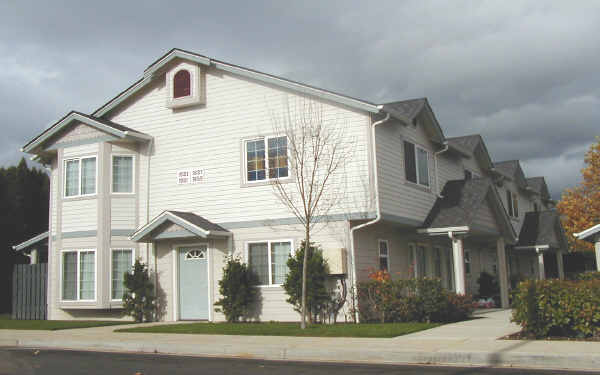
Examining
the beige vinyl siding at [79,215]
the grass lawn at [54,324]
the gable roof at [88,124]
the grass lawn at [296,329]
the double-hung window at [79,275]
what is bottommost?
the grass lawn at [296,329]

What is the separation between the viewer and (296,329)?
15.6 meters

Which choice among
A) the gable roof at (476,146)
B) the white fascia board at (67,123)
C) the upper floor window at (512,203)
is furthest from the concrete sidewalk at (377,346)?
the upper floor window at (512,203)

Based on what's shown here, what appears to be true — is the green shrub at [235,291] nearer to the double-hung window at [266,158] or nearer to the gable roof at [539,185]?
the double-hung window at [266,158]

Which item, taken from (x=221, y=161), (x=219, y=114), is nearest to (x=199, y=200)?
(x=221, y=161)

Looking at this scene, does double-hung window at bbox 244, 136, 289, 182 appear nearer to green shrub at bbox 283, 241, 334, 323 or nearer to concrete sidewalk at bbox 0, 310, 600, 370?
green shrub at bbox 283, 241, 334, 323

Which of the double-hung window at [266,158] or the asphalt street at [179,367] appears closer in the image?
the asphalt street at [179,367]

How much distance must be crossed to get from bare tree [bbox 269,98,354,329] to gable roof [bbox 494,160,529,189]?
16.9 metres

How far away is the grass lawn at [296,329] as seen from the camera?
559 inches

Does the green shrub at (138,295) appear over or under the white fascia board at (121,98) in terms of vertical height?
under

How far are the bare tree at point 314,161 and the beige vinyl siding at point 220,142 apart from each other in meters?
0.21

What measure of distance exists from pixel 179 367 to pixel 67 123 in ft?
41.6

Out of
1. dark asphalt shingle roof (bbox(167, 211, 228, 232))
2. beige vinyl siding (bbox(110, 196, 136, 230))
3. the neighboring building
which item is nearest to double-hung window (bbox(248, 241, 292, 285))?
the neighboring building

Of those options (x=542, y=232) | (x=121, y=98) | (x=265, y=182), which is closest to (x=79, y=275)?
(x=121, y=98)

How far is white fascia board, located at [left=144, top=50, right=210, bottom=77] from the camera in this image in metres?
20.4
